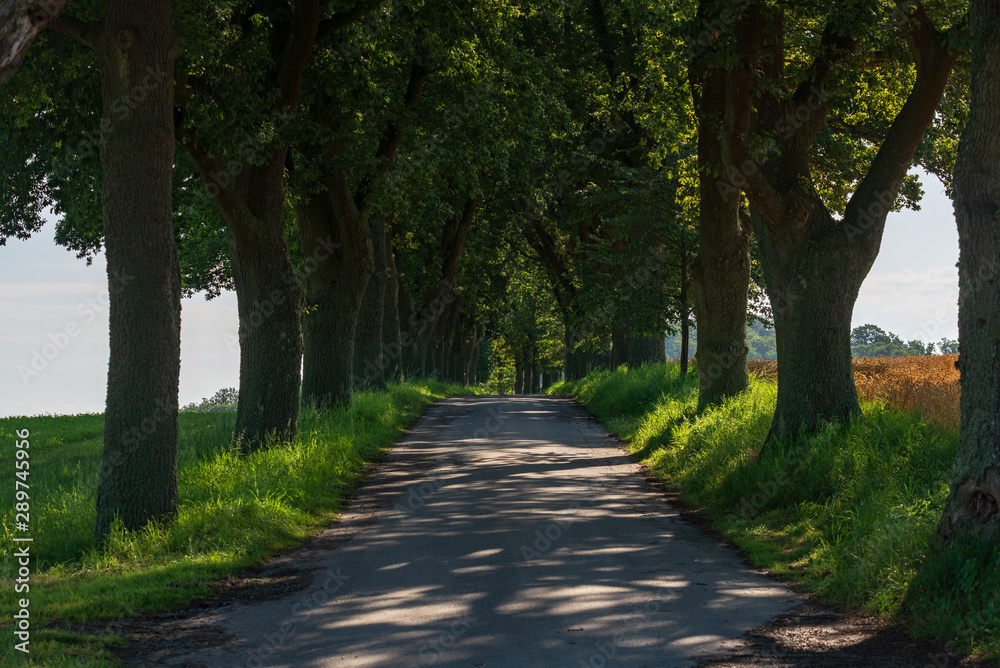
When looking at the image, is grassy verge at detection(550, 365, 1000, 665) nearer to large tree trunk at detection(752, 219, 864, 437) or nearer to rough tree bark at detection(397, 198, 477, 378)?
large tree trunk at detection(752, 219, 864, 437)

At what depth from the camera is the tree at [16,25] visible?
4.52 meters

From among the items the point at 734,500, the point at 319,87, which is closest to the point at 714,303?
the point at 734,500

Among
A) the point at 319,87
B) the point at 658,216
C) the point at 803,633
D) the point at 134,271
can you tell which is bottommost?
the point at 803,633

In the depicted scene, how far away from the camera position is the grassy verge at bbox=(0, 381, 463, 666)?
6.32m

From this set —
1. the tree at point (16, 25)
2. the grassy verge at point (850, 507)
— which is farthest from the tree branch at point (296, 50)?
the tree at point (16, 25)

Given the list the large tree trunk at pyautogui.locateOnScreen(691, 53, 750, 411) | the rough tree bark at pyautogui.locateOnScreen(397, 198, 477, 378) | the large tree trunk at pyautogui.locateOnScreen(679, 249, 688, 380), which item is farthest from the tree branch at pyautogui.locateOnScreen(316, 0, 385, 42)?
the rough tree bark at pyautogui.locateOnScreen(397, 198, 477, 378)

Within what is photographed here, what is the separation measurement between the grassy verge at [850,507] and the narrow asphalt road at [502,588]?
1.87ft

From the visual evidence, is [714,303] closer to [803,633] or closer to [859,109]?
[859,109]

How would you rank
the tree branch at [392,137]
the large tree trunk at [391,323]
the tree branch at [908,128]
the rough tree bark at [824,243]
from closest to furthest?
the tree branch at [908,128] < the rough tree bark at [824,243] < the tree branch at [392,137] < the large tree trunk at [391,323]

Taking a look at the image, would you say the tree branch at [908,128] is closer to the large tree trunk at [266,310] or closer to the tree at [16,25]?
the large tree trunk at [266,310]

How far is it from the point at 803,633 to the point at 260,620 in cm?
392

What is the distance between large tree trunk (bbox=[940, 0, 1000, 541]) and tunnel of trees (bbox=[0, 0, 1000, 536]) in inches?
0.9

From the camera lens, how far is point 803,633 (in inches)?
242

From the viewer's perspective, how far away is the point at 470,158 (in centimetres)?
2048
